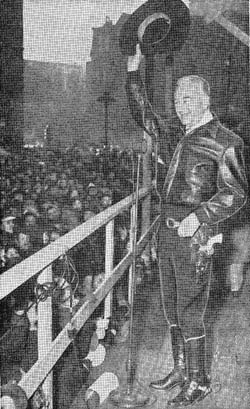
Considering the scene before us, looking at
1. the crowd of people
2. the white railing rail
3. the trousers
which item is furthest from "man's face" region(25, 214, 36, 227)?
the trousers

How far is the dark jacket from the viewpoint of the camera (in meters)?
2.09

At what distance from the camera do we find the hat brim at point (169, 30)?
2160 mm

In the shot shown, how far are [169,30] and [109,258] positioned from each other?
3.67 ft

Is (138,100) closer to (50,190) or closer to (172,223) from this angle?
(172,223)

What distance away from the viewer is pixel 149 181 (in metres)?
2.28

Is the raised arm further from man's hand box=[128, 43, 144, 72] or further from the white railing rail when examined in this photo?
the white railing rail

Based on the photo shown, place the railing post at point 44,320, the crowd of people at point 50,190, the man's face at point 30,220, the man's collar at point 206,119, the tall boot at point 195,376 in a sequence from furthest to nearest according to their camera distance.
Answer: the man's face at point 30,220 < the crowd of people at point 50,190 < the tall boot at point 195,376 < the man's collar at point 206,119 < the railing post at point 44,320

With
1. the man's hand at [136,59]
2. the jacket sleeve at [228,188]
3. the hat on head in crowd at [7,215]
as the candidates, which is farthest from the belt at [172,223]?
the hat on head in crowd at [7,215]

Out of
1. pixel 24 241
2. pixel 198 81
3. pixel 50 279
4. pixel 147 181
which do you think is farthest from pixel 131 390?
pixel 198 81

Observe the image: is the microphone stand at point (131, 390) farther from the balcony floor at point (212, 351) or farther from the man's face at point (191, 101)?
the man's face at point (191, 101)

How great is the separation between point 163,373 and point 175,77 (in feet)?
3.92

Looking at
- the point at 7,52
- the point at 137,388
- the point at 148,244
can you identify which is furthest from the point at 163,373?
the point at 7,52

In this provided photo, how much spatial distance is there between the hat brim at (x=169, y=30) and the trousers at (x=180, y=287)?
689 mm

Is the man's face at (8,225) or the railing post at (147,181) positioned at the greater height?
the railing post at (147,181)
